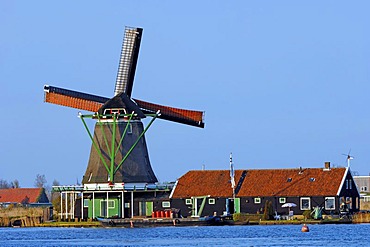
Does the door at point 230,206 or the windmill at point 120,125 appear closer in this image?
the windmill at point 120,125

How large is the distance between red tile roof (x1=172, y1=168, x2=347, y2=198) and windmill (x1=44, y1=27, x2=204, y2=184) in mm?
3190

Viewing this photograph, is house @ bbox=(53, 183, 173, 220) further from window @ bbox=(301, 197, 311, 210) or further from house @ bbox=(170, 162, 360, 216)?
window @ bbox=(301, 197, 311, 210)

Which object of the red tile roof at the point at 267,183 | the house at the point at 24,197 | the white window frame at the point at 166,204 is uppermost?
the house at the point at 24,197

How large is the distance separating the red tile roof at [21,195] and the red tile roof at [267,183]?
146ft

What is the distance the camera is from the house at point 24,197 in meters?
124

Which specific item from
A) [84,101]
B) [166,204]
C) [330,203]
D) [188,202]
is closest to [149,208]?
[166,204]

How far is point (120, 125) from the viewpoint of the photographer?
256 feet

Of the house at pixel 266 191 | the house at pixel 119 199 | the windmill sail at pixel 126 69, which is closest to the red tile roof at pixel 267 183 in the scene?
the house at pixel 266 191

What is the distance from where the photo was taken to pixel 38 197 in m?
125

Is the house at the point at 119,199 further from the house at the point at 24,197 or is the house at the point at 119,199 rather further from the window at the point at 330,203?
the house at the point at 24,197

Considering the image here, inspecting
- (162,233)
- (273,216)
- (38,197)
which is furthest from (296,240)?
(38,197)

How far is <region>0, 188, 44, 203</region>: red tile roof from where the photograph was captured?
12443cm

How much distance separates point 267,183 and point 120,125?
34.0 feet

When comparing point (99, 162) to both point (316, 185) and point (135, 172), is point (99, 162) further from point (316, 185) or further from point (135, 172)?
point (316, 185)
